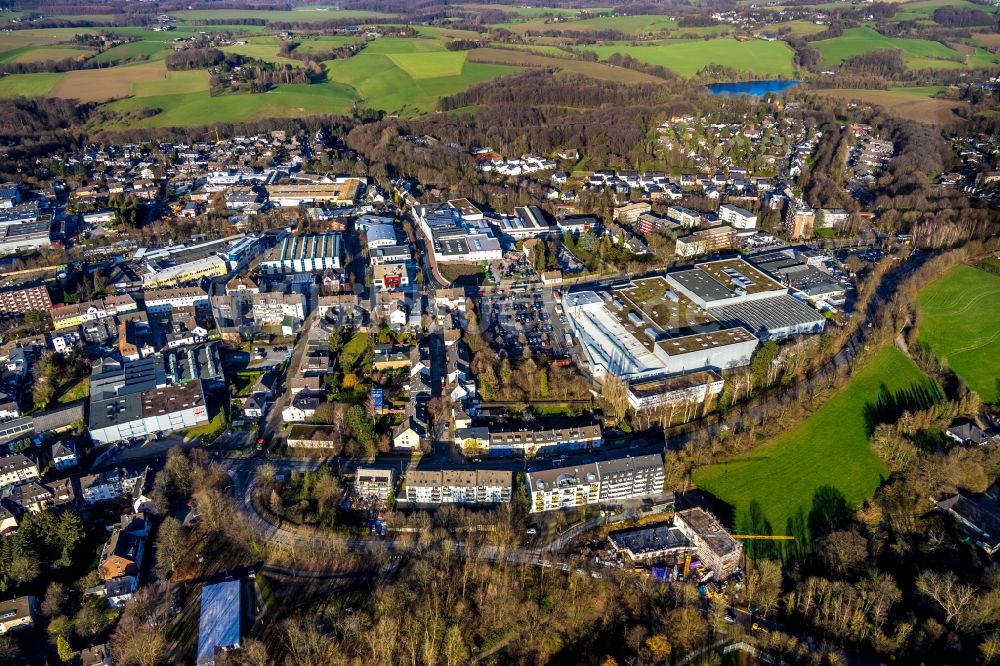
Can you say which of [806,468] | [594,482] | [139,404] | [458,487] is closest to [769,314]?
[806,468]

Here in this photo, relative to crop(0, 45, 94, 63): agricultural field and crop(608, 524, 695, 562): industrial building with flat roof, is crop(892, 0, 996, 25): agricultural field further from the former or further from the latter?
crop(0, 45, 94, 63): agricultural field

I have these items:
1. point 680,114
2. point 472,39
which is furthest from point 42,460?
point 472,39

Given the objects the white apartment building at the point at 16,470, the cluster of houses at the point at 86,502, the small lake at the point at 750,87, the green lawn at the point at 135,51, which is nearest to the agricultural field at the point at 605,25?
the small lake at the point at 750,87

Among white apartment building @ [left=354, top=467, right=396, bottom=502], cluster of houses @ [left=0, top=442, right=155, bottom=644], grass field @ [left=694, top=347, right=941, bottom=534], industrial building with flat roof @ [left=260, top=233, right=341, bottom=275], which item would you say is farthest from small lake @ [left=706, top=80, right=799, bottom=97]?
cluster of houses @ [left=0, top=442, right=155, bottom=644]

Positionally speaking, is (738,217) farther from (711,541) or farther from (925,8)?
(925,8)

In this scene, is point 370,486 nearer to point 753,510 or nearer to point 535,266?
point 753,510

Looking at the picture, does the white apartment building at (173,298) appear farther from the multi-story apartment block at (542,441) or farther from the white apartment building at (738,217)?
the white apartment building at (738,217)
